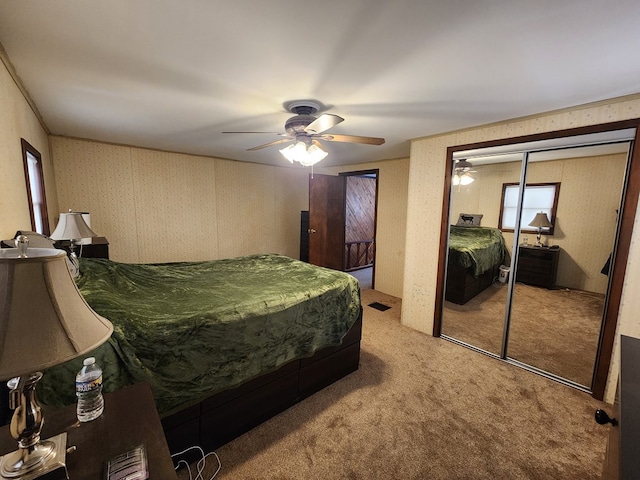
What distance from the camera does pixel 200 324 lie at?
1.58 metres

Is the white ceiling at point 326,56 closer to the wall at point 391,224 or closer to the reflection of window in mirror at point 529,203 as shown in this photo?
the reflection of window in mirror at point 529,203

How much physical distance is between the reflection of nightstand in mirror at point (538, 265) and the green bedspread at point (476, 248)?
18 cm

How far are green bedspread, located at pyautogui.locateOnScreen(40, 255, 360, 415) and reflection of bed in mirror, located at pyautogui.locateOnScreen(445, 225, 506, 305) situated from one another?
1.41 m

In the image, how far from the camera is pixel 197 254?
4.52 metres

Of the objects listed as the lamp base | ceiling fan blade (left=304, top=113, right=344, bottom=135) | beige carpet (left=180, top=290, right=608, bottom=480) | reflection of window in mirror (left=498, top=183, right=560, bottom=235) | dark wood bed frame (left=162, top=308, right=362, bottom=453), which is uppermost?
ceiling fan blade (left=304, top=113, right=344, bottom=135)

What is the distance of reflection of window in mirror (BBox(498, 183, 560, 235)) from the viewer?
94.9 inches

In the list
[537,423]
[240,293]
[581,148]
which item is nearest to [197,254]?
[240,293]

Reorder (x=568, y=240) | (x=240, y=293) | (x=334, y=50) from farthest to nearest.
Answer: (x=568, y=240) < (x=240, y=293) < (x=334, y=50)

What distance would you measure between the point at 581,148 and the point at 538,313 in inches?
63.6

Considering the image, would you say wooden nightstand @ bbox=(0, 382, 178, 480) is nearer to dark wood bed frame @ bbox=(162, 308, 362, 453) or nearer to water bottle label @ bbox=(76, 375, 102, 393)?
water bottle label @ bbox=(76, 375, 102, 393)

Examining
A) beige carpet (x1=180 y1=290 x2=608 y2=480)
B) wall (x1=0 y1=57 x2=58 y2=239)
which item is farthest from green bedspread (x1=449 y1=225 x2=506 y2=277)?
wall (x1=0 y1=57 x2=58 y2=239)

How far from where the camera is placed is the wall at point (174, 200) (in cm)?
352

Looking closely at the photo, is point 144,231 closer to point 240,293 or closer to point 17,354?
point 240,293

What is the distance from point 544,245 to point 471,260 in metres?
0.69
